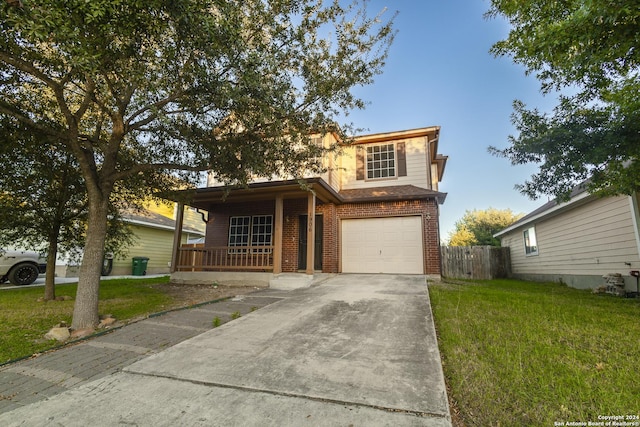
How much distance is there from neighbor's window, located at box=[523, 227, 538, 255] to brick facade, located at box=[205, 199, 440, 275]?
6.64 metres

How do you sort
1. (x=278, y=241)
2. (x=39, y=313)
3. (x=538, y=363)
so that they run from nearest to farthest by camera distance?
A: (x=538, y=363) < (x=39, y=313) < (x=278, y=241)

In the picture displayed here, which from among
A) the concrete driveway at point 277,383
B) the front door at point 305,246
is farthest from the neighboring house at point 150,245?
the concrete driveway at point 277,383

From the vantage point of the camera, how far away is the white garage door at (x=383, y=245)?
9781mm

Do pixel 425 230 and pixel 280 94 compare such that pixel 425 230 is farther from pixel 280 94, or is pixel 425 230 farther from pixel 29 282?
pixel 29 282

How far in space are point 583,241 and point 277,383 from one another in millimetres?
11335

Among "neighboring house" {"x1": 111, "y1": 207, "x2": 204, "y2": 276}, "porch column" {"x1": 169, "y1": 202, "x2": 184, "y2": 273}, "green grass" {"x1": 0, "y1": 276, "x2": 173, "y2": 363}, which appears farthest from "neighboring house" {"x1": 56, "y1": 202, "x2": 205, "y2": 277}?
"green grass" {"x1": 0, "y1": 276, "x2": 173, "y2": 363}

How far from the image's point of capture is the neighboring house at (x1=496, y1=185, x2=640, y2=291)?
7605 millimetres

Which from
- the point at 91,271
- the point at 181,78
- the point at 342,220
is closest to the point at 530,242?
the point at 342,220

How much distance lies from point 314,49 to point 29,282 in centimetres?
1239

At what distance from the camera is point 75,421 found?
196cm

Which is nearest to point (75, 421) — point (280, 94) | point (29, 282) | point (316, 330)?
point (316, 330)

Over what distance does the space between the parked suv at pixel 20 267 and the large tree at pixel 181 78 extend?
20.9 ft

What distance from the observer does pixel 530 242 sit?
13.6 meters

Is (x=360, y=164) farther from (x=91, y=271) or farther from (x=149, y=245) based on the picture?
(x=149, y=245)
